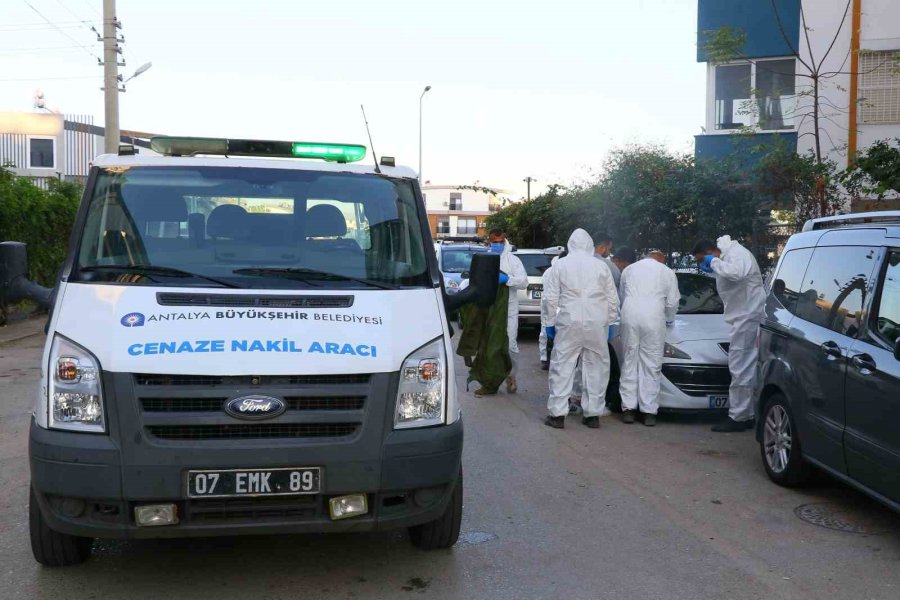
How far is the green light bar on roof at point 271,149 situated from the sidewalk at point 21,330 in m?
10.8

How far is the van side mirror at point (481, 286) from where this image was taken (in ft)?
17.7

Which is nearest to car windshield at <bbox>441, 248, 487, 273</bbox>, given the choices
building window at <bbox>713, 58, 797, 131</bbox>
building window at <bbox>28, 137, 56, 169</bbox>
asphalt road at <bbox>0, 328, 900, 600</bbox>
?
building window at <bbox>713, 58, 797, 131</bbox>

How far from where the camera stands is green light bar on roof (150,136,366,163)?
5523 mm

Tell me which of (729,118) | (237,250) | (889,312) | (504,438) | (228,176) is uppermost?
(729,118)

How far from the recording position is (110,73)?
24734 millimetres

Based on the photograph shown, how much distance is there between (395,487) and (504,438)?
4.18 m

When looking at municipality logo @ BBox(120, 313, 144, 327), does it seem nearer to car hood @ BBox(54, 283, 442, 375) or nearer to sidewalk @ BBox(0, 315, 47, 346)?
car hood @ BBox(54, 283, 442, 375)

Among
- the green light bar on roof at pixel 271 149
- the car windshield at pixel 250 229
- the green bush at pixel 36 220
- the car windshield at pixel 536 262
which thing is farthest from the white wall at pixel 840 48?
the green bush at pixel 36 220

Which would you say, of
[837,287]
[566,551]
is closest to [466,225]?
[837,287]

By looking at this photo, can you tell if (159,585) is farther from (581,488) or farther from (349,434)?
(581,488)

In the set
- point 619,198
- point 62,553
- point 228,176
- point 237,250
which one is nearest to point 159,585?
point 62,553

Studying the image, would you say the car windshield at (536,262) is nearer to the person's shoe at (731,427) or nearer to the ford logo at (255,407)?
the person's shoe at (731,427)

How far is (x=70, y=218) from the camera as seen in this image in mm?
20328

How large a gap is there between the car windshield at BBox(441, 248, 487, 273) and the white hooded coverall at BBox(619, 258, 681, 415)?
9.57 m
